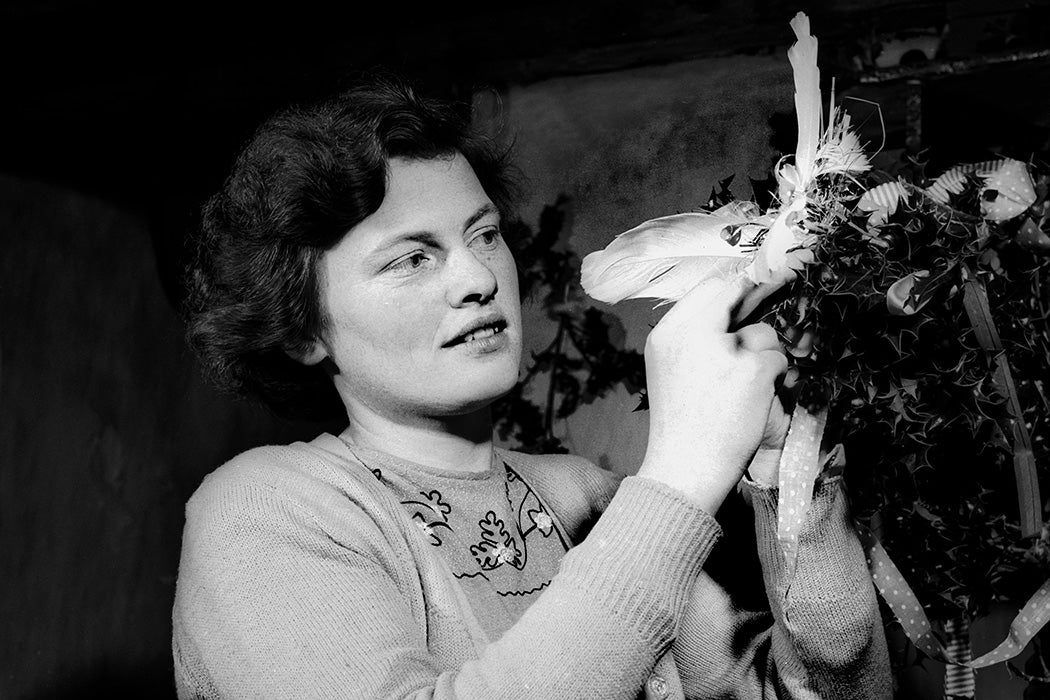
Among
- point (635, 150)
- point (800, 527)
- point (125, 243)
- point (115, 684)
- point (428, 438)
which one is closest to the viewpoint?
point (800, 527)

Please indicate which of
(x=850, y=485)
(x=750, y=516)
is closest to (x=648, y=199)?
(x=750, y=516)

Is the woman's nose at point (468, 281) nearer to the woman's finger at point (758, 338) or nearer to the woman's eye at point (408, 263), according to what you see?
the woman's eye at point (408, 263)

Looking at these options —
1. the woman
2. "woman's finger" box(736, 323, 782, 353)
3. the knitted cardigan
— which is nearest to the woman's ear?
the woman

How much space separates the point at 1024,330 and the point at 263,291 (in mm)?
920

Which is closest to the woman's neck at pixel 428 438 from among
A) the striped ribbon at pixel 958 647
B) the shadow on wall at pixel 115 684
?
the striped ribbon at pixel 958 647

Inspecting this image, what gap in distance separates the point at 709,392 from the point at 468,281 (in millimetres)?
365

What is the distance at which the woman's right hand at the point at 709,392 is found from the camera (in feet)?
3.76

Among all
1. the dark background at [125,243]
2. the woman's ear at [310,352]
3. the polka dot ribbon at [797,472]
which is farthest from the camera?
the dark background at [125,243]

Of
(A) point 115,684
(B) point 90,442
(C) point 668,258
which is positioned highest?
(C) point 668,258

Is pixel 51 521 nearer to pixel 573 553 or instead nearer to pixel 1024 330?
pixel 573 553

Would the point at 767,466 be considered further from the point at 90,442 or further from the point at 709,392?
the point at 90,442

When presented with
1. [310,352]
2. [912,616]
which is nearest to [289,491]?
[310,352]

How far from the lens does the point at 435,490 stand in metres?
1.45

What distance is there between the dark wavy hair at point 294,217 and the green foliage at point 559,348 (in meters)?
0.22
